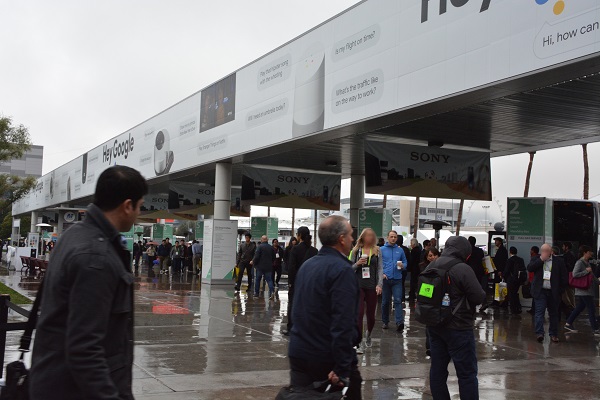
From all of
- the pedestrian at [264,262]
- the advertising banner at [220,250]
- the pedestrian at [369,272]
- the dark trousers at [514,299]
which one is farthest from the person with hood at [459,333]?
the advertising banner at [220,250]

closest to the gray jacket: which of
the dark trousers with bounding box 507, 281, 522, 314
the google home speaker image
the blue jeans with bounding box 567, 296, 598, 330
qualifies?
the blue jeans with bounding box 567, 296, 598, 330

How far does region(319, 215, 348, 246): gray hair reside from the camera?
14.7 ft

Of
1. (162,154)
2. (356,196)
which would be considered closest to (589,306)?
(356,196)

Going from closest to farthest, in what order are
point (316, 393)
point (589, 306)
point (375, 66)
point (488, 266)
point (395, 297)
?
point (316, 393)
point (395, 297)
point (589, 306)
point (375, 66)
point (488, 266)

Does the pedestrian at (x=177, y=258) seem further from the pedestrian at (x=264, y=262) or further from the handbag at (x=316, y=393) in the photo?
the handbag at (x=316, y=393)

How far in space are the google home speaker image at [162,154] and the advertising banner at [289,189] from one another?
151 inches

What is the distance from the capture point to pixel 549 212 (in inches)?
766

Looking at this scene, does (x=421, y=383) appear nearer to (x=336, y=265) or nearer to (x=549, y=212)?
(x=336, y=265)

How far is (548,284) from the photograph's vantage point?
11758 millimetres

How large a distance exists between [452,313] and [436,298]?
189 mm

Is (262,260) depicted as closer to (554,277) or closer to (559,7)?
(554,277)

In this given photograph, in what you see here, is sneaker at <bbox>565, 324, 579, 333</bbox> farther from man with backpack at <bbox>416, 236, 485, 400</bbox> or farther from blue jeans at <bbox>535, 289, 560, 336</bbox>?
man with backpack at <bbox>416, 236, 485, 400</bbox>

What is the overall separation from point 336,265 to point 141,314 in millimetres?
10732

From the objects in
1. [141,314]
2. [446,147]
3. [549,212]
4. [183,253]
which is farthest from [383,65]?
[183,253]
